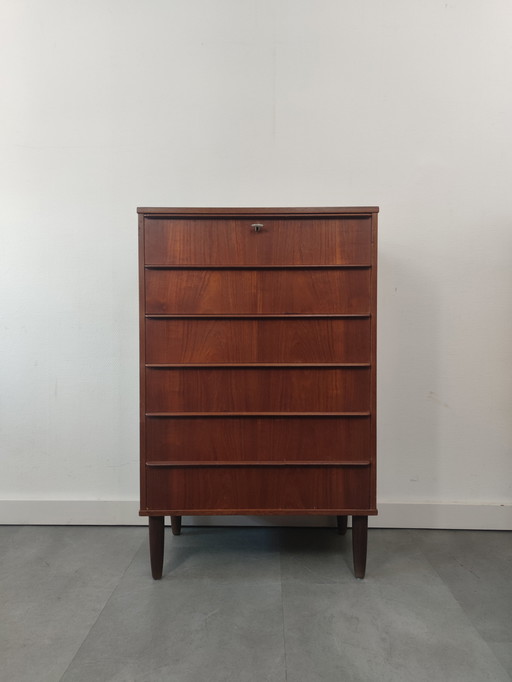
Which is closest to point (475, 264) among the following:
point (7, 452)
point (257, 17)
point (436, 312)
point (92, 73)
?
point (436, 312)

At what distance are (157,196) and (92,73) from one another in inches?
22.9

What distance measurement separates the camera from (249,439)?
1.32 m

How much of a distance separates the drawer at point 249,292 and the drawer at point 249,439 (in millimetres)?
349

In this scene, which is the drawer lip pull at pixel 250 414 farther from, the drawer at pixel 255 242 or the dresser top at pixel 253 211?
the dresser top at pixel 253 211

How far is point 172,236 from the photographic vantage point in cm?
129

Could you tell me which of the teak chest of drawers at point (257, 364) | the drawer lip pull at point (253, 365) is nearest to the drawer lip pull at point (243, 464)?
the teak chest of drawers at point (257, 364)

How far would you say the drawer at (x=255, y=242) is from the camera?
4.22 feet

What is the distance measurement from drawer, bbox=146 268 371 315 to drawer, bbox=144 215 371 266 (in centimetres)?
4

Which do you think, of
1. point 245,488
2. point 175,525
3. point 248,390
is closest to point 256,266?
point 248,390

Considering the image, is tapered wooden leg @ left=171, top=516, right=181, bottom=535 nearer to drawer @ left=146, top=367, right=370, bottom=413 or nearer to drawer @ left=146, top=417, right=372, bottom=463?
drawer @ left=146, top=417, right=372, bottom=463

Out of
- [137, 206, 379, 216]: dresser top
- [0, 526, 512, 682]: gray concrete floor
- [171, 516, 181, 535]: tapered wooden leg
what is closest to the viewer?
[0, 526, 512, 682]: gray concrete floor

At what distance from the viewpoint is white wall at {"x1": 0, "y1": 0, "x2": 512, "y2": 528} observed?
172 cm

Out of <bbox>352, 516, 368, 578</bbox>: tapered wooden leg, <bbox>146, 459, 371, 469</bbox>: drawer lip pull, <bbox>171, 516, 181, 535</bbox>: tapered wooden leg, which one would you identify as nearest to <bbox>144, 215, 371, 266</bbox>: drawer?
<bbox>146, 459, 371, 469</bbox>: drawer lip pull

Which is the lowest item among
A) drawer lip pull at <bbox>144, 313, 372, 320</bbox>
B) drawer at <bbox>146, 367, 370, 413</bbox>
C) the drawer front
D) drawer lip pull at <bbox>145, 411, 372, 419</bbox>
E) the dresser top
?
drawer lip pull at <bbox>145, 411, 372, 419</bbox>
